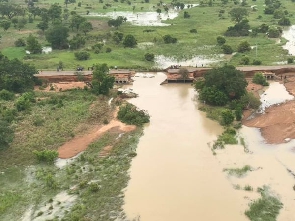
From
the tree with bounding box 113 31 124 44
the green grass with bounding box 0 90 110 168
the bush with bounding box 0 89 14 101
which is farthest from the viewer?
the tree with bounding box 113 31 124 44

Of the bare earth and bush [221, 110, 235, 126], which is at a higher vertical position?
bush [221, 110, 235, 126]

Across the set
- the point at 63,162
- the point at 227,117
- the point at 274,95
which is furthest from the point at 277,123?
the point at 63,162

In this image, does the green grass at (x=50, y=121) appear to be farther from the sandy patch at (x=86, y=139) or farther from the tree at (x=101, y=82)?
the tree at (x=101, y=82)

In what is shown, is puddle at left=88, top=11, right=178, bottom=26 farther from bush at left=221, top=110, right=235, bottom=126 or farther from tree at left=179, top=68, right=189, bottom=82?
bush at left=221, top=110, right=235, bottom=126

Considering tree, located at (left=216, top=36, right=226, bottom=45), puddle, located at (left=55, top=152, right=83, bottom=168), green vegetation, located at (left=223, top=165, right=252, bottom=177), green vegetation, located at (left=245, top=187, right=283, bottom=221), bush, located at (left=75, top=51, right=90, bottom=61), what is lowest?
puddle, located at (left=55, top=152, right=83, bottom=168)

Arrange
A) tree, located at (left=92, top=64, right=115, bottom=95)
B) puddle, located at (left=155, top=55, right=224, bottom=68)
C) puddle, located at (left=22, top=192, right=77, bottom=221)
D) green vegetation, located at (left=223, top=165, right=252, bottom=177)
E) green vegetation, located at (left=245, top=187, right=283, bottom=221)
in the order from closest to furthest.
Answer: green vegetation, located at (left=245, top=187, right=283, bottom=221) < puddle, located at (left=22, top=192, right=77, bottom=221) < green vegetation, located at (left=223, top=165, right=252, bottom=177) < tree, located at (left=92, top=64, right=115, bottom=95) < puddle, located at (left=155, top=55, right=224, bottom=68)

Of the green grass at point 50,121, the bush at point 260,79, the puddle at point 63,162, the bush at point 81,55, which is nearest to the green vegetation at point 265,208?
the puddle at point 63,162

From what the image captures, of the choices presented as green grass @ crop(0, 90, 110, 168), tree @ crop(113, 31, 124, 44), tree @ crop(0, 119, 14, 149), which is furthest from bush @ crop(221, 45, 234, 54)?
tree @ crop(0, 119, 14, 149)
